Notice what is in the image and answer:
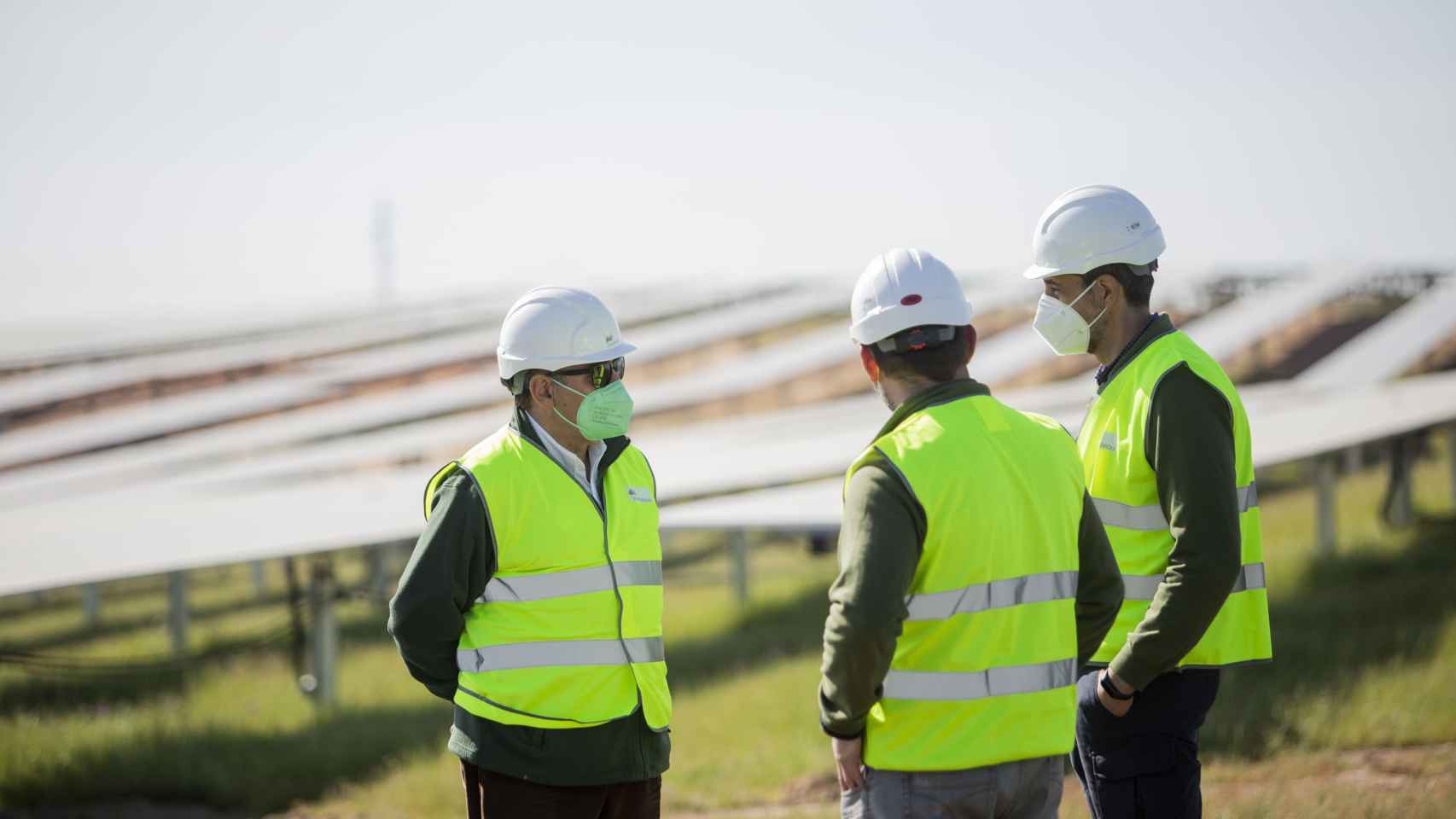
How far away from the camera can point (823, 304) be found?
17.5 meters

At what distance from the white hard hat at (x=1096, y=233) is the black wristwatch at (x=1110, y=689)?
42.4 inches

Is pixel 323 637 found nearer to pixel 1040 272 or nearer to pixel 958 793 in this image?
pixel 1040 272

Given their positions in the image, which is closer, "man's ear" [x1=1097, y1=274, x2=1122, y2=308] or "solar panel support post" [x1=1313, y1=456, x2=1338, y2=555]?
"man's ear" [x1=1097, y1=274, x2=1122, y2=308]

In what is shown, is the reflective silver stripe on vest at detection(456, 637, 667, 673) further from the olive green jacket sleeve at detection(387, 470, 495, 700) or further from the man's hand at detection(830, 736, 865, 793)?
the man's hand at detection(830, 736, 865, 793)

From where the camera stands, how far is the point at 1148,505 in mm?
3316

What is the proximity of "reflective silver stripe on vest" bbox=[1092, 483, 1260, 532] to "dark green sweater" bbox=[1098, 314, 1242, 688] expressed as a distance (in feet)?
0.25

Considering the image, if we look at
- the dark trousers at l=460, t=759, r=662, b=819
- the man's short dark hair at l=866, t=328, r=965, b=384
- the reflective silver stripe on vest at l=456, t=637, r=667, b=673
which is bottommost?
the dark trousers at l=460, t=759, r=662, b=819

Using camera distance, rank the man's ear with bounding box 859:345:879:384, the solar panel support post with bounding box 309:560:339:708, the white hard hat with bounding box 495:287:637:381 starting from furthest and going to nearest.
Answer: the solar panel support post with bounding box 309:560:339:708
the white hard hat with bounding box 495:287:637:381
the man's ear with bounding box 859:345:879:384

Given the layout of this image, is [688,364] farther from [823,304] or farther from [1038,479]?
[1038,479]

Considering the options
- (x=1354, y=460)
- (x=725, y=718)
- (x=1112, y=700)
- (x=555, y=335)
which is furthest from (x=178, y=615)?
(x=1354, y=460)

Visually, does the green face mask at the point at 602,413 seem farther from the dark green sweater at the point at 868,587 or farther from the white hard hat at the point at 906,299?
the dark green sweater at the point at 868,587

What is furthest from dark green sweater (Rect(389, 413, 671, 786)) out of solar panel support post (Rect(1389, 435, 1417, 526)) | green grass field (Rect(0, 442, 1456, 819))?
solar panel support post (Rect(1389, 435, 1417, 526))

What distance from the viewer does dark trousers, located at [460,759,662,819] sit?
3359 mm

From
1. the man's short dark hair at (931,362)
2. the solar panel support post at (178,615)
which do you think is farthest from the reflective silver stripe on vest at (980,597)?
the solar panel support post at (178,615)
